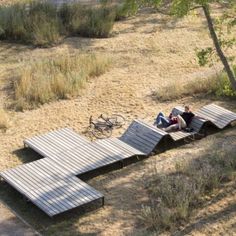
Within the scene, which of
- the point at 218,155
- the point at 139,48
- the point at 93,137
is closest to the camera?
the point at 218,155

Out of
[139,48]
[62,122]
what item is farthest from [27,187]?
[139,48]

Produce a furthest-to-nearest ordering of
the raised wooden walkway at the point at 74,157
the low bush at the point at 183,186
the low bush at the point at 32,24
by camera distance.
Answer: the low bush at the point at 32,24 → the raised wooden walkway at the point at 74,157 → the low bush at the point at 183,186

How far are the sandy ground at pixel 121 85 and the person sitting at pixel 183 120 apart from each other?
0.93 meters

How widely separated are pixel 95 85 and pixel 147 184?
4692 millimetres

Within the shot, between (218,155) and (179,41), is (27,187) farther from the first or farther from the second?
(179,41)

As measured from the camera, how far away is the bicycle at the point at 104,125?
1216cm

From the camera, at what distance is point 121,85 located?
46.8 feet

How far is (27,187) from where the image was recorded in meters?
9.84

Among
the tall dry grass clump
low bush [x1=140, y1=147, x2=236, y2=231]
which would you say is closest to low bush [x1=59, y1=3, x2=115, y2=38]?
the tall dry grass clump

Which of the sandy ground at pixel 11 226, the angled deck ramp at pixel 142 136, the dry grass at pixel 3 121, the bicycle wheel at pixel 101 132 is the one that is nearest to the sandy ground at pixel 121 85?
the dry grass at pixel 3 121

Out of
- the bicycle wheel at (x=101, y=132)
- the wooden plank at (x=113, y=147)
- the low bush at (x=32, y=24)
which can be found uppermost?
the low bush at (x=32, y=24)

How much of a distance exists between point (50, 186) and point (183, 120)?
319cm

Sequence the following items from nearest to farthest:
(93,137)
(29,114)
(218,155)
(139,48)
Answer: (218,155) < (93,137) < (29,114) < (139,48)

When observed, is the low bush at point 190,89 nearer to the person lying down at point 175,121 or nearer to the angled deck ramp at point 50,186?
the person lying down at point 175,121
